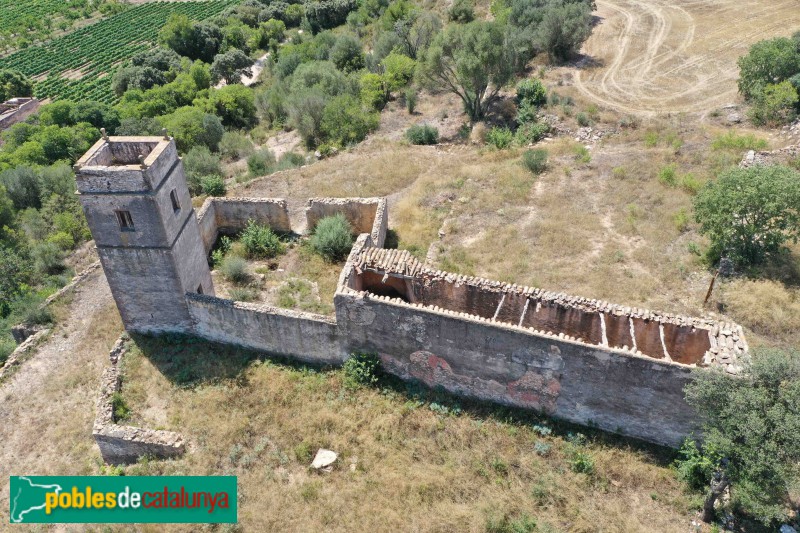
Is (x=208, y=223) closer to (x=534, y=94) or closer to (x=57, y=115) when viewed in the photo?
(x=534, y=94)

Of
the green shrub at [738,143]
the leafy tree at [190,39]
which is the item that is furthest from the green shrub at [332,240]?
the leafy tree at [190,39]

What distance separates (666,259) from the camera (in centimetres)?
1800

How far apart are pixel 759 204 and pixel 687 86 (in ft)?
66.2

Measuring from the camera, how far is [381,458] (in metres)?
12.7

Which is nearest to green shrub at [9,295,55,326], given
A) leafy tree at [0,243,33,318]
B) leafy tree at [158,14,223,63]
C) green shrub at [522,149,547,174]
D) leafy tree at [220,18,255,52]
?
leafy tree at [0,243,33,318]

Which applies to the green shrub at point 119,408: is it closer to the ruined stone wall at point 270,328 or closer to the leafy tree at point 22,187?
the ruined stone wall at point 270,328

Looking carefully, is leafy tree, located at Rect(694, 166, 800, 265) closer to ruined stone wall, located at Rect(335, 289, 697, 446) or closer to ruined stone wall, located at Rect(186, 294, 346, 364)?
ruined stone wall, located at Rect(335, 289, 697, 446)

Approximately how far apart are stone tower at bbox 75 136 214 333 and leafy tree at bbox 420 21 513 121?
1911 cm

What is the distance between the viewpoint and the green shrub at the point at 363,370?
14.4 m

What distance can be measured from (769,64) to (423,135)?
17.9 m

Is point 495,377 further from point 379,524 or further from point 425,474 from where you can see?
point 379,524

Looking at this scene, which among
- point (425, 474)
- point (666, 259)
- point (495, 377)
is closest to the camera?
point (425, 474)

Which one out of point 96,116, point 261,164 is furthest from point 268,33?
point 261,164

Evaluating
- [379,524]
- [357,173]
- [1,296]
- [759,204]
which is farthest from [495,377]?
[1,296]
